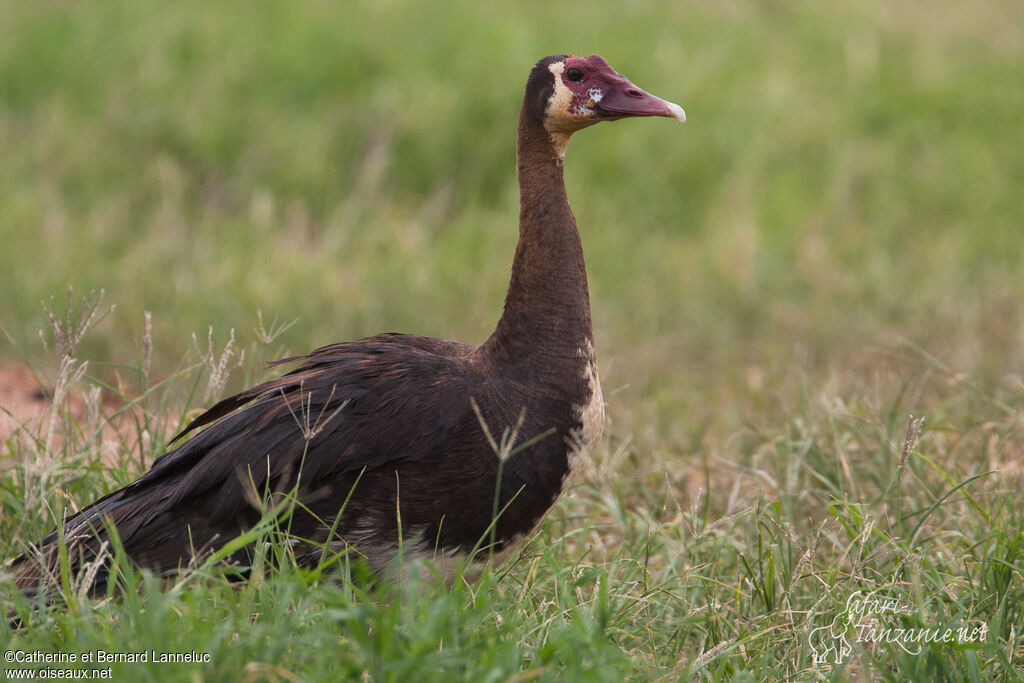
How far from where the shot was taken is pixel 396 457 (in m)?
3.04

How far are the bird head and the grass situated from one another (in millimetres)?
945

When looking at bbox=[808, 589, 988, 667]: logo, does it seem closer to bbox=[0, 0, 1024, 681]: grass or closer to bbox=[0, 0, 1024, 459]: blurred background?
bbox=[0, 0, 1024, 681]: grass

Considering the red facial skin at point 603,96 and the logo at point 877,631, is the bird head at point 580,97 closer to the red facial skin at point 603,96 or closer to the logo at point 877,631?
the red facial skin at point 603,96

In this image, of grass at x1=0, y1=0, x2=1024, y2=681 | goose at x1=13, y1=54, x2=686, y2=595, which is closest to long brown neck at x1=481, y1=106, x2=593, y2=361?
goose at x1=13, y1=54, x2=686, y2=595

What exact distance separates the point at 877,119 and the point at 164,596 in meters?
7.58

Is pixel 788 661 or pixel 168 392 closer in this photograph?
pixel 788 661

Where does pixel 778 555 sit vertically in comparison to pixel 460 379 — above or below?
below

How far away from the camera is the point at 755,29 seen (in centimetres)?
977

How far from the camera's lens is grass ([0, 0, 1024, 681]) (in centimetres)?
282

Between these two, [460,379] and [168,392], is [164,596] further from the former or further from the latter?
[168,392]

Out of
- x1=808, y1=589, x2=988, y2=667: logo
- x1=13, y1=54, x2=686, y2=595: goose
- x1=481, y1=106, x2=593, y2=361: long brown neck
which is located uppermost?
x1=481, y1=106, x2=593, y2=361: long brown neck

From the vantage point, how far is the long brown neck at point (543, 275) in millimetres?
3191

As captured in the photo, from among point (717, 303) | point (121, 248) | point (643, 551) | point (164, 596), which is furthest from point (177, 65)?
point (164, 596)

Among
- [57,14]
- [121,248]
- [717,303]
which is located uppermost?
[57,14]
